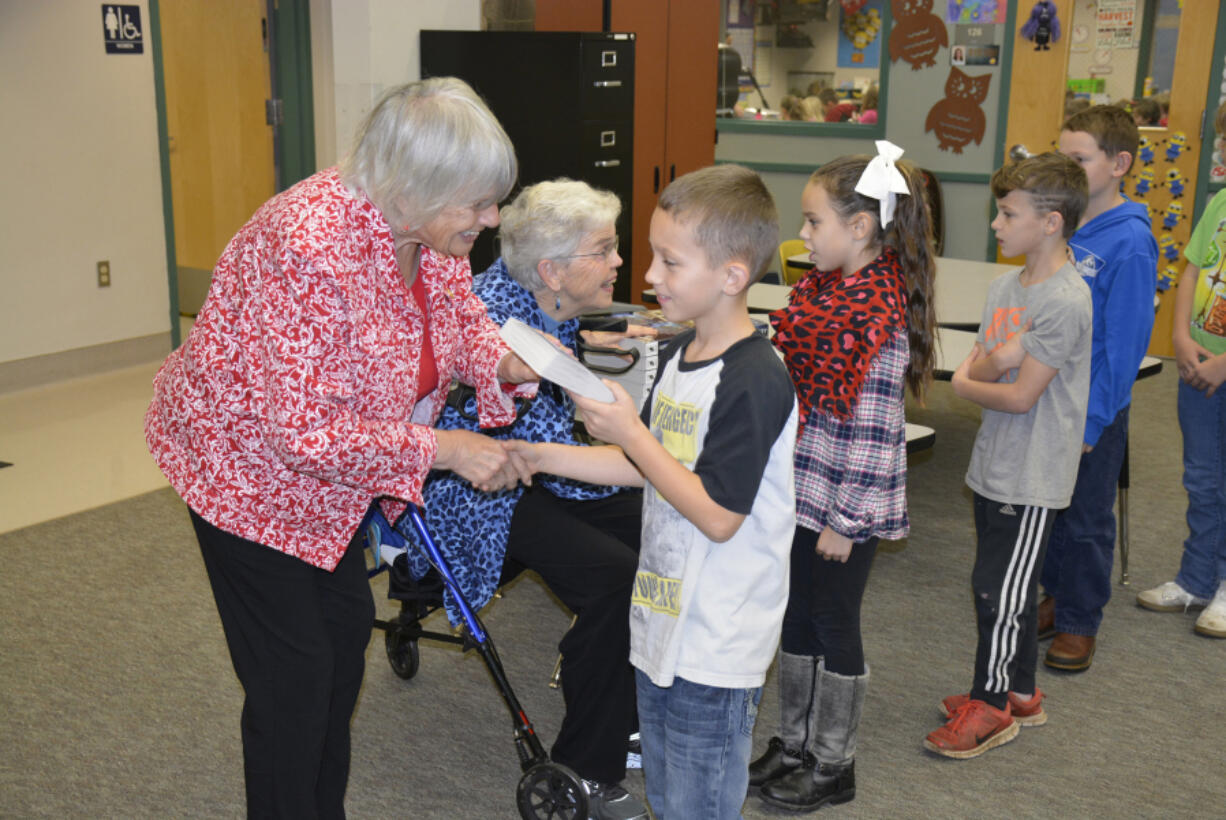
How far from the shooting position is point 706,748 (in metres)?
1.87

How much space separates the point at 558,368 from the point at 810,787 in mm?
1307

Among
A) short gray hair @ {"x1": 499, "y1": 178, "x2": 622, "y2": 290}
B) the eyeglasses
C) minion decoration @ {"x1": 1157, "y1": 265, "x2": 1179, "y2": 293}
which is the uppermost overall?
short gray hair @ {"x1": 499, "y1": 178, "x2": 622, "y2": 290}

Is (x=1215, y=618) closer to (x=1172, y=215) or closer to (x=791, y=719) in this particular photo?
(x=791, y=719)

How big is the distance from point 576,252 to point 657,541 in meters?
1.00

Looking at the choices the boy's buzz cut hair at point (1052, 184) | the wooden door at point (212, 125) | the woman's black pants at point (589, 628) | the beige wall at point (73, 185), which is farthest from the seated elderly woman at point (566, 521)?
the wooden door at point (212, 125)

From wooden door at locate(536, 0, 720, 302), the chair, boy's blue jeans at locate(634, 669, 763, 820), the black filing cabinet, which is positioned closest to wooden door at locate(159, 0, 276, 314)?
the black filing cabinet

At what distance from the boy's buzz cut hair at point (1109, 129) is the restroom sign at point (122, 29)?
4.92 meters

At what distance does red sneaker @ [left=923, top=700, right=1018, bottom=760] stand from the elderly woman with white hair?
1.41m

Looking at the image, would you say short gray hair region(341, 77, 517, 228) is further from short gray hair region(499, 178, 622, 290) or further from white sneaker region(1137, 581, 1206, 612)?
white sneaker region(1137, 581, 1206, 612)

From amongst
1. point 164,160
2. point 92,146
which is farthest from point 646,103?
point 92,146

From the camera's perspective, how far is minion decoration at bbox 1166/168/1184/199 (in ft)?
21.7

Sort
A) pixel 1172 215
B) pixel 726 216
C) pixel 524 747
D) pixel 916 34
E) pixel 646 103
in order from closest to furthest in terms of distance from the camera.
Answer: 1. pixel 726 216
2. pixel 524 747
3. pixel 646 103
4. pixel 1172 215
5. pixel 916 34

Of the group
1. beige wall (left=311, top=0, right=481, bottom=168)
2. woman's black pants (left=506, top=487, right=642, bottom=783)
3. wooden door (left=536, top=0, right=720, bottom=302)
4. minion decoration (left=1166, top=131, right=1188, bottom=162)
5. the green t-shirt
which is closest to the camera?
woman's black pants (left=506, top=487, right=642, bottom=783)

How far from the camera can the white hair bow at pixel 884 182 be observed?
221 cm
